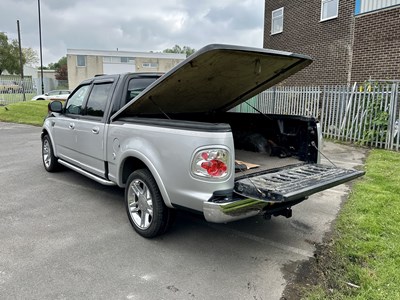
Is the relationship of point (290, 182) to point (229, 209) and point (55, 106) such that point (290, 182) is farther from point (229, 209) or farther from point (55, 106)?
point (55, 106)

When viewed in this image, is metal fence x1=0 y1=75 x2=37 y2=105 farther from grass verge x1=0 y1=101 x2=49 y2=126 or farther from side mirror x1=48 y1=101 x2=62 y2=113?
side mirror x1=48 y1=101 x2=62 y2=113

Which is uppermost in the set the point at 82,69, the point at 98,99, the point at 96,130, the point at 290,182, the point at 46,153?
the point at 82,69

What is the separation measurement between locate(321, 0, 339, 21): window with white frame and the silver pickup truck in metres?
10.0

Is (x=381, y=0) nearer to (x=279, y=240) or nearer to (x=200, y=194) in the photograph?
(x=279, y=240)

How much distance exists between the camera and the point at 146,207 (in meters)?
3.69

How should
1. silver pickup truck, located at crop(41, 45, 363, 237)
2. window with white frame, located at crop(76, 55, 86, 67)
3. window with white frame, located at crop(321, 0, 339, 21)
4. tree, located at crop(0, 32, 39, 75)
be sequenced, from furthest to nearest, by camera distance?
tree, located at crop(0, 32, 39, 75), window with white frame, located at crop(76, 55, 86, 67), window with white frame, located at crop(321, 0, 339, 21), silver pickup truck, located at crop(41, 45, 363, 237)

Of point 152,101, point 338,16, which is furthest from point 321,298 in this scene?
point 338,16

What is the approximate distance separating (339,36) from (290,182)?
37.6ft

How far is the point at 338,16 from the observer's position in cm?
1267

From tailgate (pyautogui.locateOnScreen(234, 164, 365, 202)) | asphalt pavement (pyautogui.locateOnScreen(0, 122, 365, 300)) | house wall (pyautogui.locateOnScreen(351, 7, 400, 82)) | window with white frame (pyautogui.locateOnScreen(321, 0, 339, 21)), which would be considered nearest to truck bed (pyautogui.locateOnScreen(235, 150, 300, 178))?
tailgate (pyautogui.locateOnScreen(234, 164, 365, 202))

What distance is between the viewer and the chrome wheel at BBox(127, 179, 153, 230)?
365 centimetres

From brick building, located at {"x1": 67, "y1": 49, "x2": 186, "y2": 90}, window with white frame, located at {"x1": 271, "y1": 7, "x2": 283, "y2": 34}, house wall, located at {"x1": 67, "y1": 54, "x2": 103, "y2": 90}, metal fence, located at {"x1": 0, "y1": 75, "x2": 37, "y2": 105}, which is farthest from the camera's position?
brick building, located at {"x1": 67, "y1": 49, "x2": 186, "y2": 90}

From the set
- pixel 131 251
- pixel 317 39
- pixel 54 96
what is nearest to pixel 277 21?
pixel 317 39

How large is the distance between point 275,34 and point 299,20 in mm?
1650
